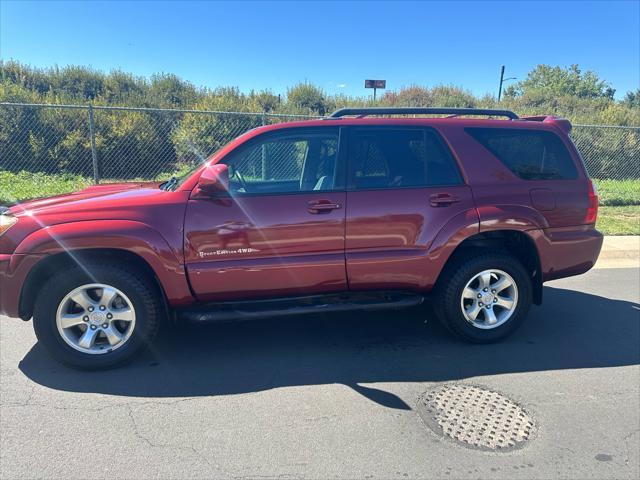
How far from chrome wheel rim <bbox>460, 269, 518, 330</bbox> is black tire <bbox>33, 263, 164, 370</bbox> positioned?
100 inches

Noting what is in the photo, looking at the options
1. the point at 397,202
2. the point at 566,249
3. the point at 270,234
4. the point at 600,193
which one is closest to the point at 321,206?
the point at 270,234

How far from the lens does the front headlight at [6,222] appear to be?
3328mm

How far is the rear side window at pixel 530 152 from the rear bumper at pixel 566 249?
1.60ft

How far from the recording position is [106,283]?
3365 millimetres

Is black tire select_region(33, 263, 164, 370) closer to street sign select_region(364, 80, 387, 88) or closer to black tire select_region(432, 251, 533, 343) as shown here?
black tire select_region(432, 251, 533, 343)

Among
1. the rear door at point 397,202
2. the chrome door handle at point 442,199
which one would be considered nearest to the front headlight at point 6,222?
the rear door at point 397,202

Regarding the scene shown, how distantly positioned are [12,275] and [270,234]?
6.07ft

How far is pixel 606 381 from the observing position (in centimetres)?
339

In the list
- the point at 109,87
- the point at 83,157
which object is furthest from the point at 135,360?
the point at 109,87

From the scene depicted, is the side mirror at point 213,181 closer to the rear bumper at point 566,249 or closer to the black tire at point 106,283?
the black tire at point 106,283

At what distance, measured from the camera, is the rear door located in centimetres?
365

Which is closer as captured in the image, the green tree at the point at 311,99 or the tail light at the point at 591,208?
the tail light at the point at 591,208

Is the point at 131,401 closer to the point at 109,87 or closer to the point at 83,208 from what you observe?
the point at 83,208

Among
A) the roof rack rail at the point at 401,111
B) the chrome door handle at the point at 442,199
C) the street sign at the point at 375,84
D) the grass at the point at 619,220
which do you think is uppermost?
the street sign at the point at 375,84
